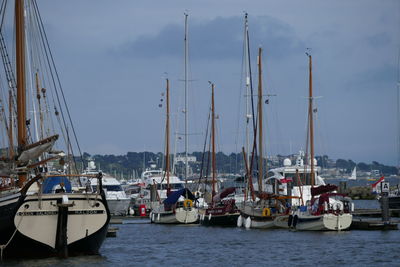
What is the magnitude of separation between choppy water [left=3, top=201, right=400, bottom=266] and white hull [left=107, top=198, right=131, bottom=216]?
28.7m

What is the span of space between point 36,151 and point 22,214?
3.29 meters

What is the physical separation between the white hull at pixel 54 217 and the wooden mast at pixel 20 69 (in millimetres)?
3513

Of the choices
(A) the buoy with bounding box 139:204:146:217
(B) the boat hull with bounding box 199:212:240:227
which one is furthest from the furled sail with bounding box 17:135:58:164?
(A) the buoy with bounding box 139:204:146:217

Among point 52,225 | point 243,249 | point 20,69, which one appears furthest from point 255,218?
point 52,225

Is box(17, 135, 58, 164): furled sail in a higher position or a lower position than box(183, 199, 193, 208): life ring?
higher

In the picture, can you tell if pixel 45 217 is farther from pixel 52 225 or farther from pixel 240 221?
pixel 240 221

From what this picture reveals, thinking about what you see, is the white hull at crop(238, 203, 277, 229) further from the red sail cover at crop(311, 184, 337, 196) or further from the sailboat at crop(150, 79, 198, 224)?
the sailboat at crop(150, 79, 198, 224)

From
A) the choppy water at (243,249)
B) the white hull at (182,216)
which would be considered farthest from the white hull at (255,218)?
the white hull at (182,216)

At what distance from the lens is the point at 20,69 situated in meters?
41.9

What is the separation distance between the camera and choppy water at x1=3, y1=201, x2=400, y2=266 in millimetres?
41500

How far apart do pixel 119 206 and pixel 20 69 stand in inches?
2141

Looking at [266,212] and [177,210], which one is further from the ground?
[266,212]

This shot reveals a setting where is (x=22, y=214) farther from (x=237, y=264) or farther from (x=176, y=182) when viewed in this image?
(x=176, y=182)

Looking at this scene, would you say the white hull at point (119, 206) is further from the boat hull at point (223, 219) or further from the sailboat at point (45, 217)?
the sailboat at point (45, 217)
